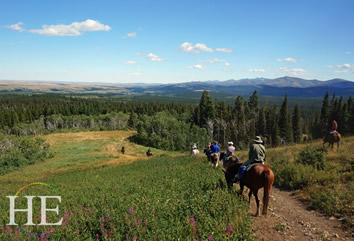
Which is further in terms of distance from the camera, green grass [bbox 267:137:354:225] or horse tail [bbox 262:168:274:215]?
green grass [bbox 267:137:354:225]

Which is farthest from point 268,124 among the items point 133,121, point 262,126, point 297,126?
point 133,121

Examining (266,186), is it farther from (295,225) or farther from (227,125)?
(227,125)

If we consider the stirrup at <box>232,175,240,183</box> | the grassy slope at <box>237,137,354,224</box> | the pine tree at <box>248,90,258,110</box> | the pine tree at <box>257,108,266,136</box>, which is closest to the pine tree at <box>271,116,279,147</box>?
the pine tree at <box>257,108,266,136</box>

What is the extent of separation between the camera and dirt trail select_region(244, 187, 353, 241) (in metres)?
6.63

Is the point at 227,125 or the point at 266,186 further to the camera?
the point at 227,125

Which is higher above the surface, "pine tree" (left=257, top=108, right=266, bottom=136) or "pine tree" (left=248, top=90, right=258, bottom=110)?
"pine tree" (left=248, top=90, right=258, bottom=110)

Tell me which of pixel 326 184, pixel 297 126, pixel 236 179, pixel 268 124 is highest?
pixel 236 179

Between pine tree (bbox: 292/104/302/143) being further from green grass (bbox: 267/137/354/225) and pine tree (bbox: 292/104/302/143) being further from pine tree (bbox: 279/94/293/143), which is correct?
green grass (bbox: 267/137/354/225)

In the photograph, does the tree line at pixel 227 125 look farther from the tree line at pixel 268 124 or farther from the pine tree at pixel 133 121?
the pine tree at pixel 133 121

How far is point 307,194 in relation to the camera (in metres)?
10.5

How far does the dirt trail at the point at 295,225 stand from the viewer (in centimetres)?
663

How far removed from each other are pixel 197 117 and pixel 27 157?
6424cm

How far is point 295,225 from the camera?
751 centimetres

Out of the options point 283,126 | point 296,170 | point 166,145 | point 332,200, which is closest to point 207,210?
point 332,200
